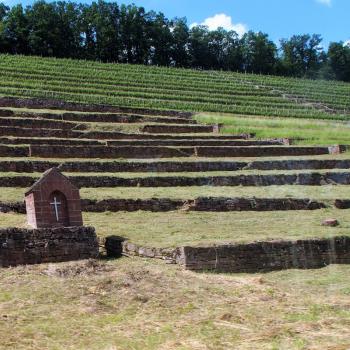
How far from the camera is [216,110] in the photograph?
43656 mm

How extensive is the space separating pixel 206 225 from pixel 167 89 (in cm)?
3741

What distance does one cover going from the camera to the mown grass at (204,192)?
640 inches

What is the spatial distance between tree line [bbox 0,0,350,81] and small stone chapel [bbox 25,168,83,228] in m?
60.8

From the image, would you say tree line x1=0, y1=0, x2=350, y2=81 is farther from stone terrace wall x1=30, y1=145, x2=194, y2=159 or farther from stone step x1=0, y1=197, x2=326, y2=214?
stone step x1=0, y1=197, x2=326, y2=214

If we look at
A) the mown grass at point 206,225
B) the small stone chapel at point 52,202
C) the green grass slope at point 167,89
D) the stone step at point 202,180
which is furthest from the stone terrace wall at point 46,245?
the green grass slope at point 167,89

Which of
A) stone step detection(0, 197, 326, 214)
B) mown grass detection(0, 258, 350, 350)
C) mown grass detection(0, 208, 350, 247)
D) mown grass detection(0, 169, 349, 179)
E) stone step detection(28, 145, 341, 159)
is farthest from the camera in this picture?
stone step detection(28, 145, 341, 159)

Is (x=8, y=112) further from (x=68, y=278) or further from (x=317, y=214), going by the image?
(x=68, y=278)

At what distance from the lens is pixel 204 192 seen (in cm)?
1811

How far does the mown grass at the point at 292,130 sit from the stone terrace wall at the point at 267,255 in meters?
17.8

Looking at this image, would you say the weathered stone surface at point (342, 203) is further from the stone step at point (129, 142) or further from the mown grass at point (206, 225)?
the stone step at point (129, 142)

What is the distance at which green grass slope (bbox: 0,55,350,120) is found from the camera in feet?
137

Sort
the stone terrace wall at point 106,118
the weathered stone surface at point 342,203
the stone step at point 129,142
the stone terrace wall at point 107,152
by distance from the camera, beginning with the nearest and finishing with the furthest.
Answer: the weathered stone surface at point 342,203, the stone terrace wall at point 107,152, the stone step at point 129,142, the stone terrace wall at point 106,118

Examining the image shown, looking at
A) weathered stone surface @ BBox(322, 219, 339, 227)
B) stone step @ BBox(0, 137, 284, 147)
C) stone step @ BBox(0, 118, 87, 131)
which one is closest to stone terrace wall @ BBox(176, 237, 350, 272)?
weathered stone surface @ BBox(322, 219, 339, 227)

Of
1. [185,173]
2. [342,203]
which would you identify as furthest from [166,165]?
[342,203]
